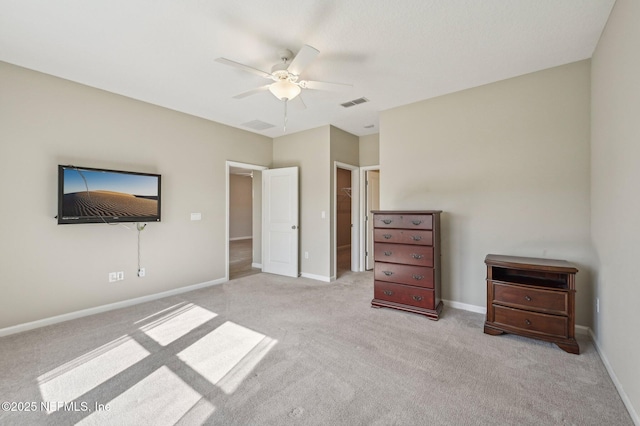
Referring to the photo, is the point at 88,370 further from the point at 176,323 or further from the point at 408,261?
the point at 408,261

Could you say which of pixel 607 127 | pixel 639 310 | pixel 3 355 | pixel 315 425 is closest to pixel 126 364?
pixel 3 355

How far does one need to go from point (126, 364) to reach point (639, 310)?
3.53m

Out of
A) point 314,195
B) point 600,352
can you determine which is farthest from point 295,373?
point 314,195

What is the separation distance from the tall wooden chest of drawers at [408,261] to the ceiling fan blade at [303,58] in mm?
1874

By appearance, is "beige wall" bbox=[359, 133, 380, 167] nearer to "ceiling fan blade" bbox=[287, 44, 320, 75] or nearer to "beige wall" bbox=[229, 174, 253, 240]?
"ceiling fan blade" bbox=[287, 44, 320, 75]

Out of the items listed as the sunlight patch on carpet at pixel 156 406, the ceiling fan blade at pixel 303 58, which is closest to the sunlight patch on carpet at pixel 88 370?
the sunlight patch on carpet at pixel 156 406

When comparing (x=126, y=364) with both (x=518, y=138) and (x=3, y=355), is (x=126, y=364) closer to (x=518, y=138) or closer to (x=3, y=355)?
(x=3, y=355)

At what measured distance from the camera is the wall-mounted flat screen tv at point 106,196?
9.78 ft

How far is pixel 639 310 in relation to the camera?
61.3 inches

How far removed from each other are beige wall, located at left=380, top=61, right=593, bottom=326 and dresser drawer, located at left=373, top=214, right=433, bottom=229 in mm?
559

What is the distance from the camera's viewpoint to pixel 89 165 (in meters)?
3.24

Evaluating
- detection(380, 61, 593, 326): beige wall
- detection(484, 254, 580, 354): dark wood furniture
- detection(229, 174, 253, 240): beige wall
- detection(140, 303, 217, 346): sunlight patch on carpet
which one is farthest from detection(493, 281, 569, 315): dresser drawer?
detection(229, 174, 253, 240): beige wall

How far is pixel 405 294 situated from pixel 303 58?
2725 mm

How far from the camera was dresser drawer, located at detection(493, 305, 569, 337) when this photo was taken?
237cm
